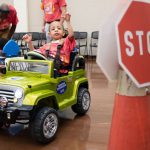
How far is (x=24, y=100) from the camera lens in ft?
9.07

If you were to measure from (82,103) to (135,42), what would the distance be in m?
2.50

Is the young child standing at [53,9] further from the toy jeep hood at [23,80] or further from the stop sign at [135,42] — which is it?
the stop sign at [135,42]

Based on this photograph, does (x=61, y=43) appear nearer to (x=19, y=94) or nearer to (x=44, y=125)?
(x=19, y=94)

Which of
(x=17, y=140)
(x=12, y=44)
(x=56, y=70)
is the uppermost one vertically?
(x=12, y=44)

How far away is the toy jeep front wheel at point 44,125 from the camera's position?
2.79 m

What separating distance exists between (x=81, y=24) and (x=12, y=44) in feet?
23.2

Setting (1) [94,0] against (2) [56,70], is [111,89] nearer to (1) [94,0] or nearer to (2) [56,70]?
(2) [56,70]

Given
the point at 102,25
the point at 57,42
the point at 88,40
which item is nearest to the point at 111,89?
the point at 57,42

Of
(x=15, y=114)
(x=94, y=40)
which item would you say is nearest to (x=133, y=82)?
(x=15, y=114)

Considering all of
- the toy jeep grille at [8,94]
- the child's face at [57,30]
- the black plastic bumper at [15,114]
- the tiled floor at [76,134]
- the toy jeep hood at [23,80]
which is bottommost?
the tiled floor at [76,134]

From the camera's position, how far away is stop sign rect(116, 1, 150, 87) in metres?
1.27

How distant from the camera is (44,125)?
2.85 m

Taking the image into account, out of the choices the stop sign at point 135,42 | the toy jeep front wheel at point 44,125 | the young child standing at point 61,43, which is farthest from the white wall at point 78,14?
the stop sign at point 135,42

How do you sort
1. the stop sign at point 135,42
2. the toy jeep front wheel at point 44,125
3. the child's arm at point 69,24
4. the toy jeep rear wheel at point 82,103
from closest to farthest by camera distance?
the stop sign at point 135,42
the toy jeep front wheel at point 44,125
the child's arm at point 69,24
the toy jeep rear wheel at point 82,103
